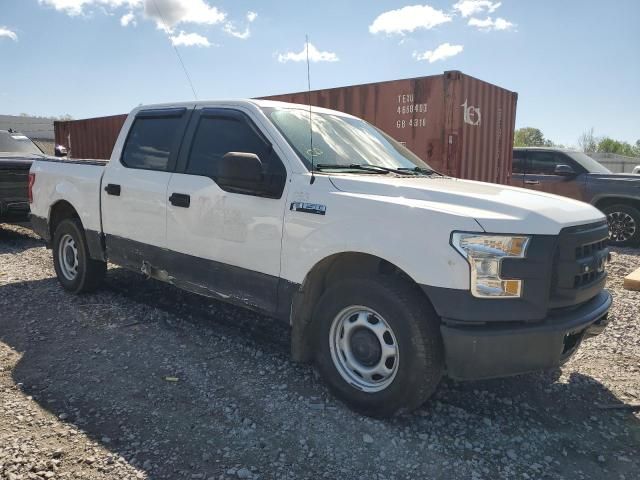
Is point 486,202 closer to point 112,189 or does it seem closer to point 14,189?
point 112,189

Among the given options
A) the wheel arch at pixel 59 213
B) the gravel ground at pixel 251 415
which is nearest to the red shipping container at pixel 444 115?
the wheel arch at pixel 59 213

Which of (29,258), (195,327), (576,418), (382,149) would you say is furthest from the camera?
(29,258)

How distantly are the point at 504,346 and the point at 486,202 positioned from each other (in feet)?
2.56

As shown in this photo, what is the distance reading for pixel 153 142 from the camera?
4.66 m

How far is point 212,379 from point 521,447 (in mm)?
2029

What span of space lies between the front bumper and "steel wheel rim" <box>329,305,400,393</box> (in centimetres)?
36

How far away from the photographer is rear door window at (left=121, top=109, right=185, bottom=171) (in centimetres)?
443

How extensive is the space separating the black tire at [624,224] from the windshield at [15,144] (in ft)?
36.3

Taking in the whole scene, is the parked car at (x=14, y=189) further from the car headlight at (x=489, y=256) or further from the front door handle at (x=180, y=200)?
the car headlight at (x=489, y=256)

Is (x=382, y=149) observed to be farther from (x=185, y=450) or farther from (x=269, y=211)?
(x=185, y=450)

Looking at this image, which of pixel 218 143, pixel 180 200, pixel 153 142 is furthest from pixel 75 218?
pixel 218 143

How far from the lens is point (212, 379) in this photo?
12.1 feet

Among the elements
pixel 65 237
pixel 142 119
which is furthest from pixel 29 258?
pixel 142 119

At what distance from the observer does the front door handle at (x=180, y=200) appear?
408 centimetres
